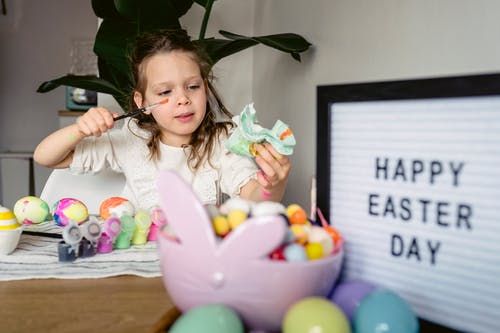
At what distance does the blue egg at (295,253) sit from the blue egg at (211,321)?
69 mm

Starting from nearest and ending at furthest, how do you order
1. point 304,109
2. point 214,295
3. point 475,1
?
point 214,295 < point 475,1 < point 304,109

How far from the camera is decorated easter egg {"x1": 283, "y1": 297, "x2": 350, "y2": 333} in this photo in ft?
1.26

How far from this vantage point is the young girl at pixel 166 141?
1.24m

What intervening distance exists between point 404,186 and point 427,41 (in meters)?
0.68

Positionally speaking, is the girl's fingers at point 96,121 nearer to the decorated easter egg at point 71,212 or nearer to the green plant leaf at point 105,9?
the decorated easter egg at point 71,212

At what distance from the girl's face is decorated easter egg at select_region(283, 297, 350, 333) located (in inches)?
35.2

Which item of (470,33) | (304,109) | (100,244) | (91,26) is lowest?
(100,244)

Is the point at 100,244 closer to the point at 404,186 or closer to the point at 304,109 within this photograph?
the point at 404,186

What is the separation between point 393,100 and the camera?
471 millimetres

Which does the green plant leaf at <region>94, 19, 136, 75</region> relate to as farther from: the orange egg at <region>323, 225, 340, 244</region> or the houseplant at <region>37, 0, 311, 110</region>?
the orange egg at <region>323, 225, 340, 244</region>

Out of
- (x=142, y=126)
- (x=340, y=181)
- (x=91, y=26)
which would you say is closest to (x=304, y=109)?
(x=142, y=126)

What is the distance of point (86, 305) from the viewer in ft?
1.92

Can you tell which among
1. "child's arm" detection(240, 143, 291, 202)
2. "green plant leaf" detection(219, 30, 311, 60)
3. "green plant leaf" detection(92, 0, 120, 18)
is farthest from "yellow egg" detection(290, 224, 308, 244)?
"green plant leaf" detection(92, 0, 120, 18)

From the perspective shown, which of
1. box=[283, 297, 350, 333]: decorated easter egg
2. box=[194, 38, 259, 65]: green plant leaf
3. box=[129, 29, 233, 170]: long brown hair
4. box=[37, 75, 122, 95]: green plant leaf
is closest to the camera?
box=[283, 297, 350, 333]: decorated easter egg
